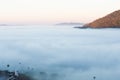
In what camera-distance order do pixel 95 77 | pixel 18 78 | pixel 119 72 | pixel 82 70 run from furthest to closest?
pixel 82 70, pixel 119 72, pixel 95 77, pixel 18 78

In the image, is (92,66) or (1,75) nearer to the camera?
(1,75)

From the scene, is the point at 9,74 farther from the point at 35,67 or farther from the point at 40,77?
the point at 35,67

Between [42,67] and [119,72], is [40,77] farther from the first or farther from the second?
[119,72]

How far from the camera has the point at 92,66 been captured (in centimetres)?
6031

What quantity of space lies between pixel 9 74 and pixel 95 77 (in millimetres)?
14525

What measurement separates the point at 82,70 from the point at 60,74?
802 cm

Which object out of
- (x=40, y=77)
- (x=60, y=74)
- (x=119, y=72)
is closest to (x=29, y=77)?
(x=40, y=77)

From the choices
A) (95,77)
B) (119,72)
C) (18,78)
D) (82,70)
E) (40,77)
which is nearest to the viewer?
(18,78)

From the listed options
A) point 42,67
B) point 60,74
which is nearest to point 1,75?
point 60,74

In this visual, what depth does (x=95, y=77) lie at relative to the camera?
4838 cm

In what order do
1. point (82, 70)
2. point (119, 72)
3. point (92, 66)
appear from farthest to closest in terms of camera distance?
1. point (92, 66)
2. point (82, 70)
3. point (119, 72)

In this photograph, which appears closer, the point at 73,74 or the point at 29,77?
the point at 29,77

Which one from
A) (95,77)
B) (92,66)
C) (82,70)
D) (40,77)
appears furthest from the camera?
(92,66)

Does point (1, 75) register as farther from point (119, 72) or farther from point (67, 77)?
point (119, 72)
